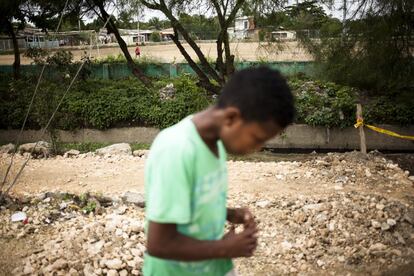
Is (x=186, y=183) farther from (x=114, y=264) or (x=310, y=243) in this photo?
(x=310, y=243)

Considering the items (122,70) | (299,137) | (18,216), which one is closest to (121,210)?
(18,216)

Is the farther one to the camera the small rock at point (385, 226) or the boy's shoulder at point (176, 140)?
the small rock at point (385, 226)

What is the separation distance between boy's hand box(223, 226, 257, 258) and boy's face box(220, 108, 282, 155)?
0.29 meters

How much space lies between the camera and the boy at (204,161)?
4.04 ft

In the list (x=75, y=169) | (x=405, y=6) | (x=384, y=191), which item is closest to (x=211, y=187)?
(x=384, y=191)

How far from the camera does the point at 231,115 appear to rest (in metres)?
1.26

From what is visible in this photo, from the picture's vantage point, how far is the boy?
4.04 feet

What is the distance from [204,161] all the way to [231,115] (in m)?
0.15

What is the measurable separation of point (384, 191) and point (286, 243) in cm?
274

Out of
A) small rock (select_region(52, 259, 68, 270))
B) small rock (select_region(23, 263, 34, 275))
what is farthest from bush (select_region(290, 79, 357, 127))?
small rock (select_region(23, 263, 34, 275))

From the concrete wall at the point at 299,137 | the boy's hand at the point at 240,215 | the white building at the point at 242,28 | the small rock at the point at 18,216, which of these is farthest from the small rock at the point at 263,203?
the white building at the point at 242,28

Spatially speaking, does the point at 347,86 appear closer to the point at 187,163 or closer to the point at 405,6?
the point at 405,6

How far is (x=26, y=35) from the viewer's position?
16125 millimetres

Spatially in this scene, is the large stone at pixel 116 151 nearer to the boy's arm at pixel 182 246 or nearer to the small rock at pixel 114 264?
the small rock at pixel 114 264
